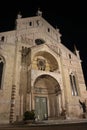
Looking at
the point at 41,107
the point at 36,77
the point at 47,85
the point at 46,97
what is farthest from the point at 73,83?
the point at 36,77

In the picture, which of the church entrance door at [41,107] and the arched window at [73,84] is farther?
the arched window at [73,84]

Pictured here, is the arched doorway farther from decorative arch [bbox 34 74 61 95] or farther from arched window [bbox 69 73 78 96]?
arched window [bbox 69 73 78 96]

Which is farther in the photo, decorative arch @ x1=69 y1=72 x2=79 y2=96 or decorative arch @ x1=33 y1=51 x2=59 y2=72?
decorative arch @ x1=69 y1=72 x2=79 y2=96

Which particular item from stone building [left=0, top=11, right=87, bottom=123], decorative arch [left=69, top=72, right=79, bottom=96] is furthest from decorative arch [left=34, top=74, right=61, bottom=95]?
decorative arch [left=69, top=72, right=79, bottom=96]

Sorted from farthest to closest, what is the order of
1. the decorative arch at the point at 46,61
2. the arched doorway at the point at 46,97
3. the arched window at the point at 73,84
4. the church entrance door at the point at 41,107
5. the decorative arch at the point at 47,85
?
the arched window at the point at 73,84 → the decorative arch at the point at 46,61 → the decorative arch at the point at 47,85 → the arched doorway at the point at 46,97 → the church entrance door at the point at 41,107

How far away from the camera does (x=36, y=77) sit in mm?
13281

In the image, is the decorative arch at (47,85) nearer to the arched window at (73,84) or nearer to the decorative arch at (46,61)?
the decorative arch at (46,61)

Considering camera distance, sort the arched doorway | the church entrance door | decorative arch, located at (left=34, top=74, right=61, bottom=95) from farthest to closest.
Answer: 1. decorative arch, located at (left=34, top=74, right=61, bottom=95)
2. the arched doorway
3. the church entrance door

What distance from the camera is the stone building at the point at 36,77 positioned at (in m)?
12.2

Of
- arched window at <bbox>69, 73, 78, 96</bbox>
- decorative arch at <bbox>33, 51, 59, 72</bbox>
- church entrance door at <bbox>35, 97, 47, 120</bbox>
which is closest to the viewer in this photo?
church entrance door at <bbox>35, 97, 47, 120</bbox>

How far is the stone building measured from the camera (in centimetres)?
1223

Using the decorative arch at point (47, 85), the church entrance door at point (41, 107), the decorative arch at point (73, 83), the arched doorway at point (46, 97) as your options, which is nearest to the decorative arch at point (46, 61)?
the decorative arch at point (47, 85)

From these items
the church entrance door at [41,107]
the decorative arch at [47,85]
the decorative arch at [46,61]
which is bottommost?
the church entrance door at [41,107]

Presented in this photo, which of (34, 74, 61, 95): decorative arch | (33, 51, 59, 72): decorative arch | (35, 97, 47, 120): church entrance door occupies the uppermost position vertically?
(33, 51, 59, 72): decorative arch
